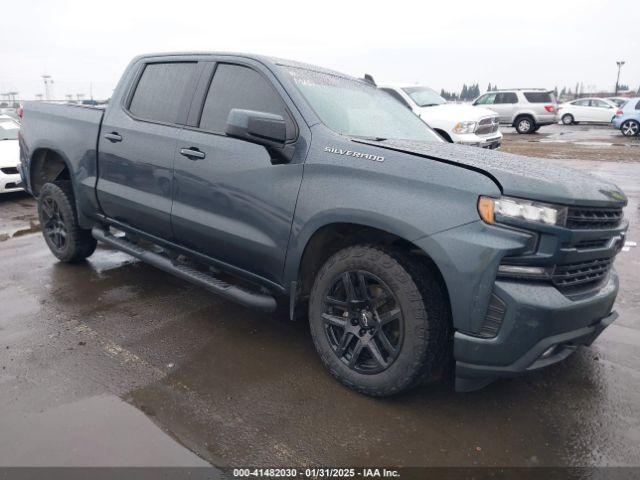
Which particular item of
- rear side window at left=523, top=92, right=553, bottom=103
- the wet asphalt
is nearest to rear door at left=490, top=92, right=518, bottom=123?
rear side window at left=523, top=92, right=553, bottom=103

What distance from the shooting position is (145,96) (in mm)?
4066

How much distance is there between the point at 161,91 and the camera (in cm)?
394

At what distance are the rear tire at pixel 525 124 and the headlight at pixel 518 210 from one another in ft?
75.4

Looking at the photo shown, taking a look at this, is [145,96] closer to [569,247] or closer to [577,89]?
[569,247]

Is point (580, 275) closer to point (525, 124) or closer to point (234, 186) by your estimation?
point (234, 186)

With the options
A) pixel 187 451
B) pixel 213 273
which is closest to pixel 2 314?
pixel 213 273

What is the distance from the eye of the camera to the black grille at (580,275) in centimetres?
240

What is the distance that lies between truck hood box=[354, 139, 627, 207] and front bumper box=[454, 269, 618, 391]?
42cm

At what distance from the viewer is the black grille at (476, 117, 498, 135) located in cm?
1117

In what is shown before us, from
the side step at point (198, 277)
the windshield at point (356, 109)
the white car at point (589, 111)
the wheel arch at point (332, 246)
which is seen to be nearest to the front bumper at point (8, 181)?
the side step at point (198, 277)

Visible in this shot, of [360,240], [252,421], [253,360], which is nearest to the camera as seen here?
[252,421]

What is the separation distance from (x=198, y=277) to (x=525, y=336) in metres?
2.14

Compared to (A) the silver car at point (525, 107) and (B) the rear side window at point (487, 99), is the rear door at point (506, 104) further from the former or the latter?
(B) the rear side window at point (487, 99)

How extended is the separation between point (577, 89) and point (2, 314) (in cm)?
10810
